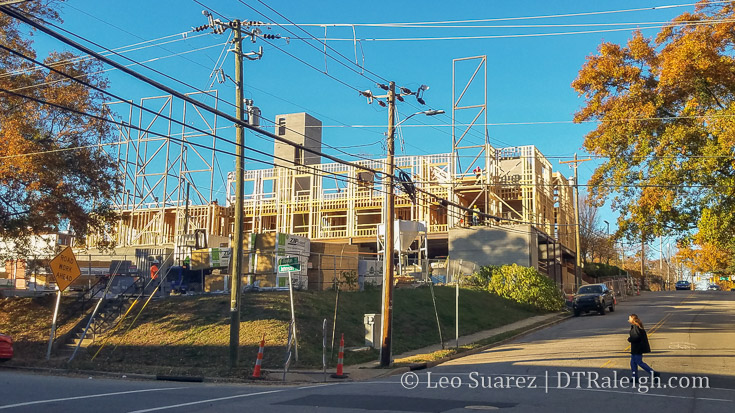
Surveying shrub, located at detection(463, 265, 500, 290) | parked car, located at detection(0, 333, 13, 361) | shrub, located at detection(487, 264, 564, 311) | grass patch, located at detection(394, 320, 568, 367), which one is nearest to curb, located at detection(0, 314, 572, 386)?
grass patch, located at detection(394, 320, 568, 367)

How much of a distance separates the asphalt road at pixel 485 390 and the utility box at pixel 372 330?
3.06 metres

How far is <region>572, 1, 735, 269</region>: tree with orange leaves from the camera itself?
19.2 m

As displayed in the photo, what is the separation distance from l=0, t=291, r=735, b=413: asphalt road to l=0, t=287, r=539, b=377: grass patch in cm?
292

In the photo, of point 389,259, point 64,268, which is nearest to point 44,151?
point 64,268

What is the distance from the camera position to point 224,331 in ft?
68.0

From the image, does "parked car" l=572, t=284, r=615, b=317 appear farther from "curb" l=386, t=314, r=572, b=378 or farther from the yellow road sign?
the yellow road sign

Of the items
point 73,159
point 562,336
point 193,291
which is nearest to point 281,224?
point 193,291

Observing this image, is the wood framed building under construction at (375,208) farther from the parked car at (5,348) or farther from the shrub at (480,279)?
the parked car at (5,348)

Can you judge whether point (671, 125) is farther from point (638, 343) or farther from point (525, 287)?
point (525, 287)

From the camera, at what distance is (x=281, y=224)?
158ft

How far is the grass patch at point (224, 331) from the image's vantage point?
1895cm

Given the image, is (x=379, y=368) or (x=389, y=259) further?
(x=389, y=259)

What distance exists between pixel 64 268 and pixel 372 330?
1026 centimetres

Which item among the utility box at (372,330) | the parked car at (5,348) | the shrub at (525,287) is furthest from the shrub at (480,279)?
the parked car at (5,348)
